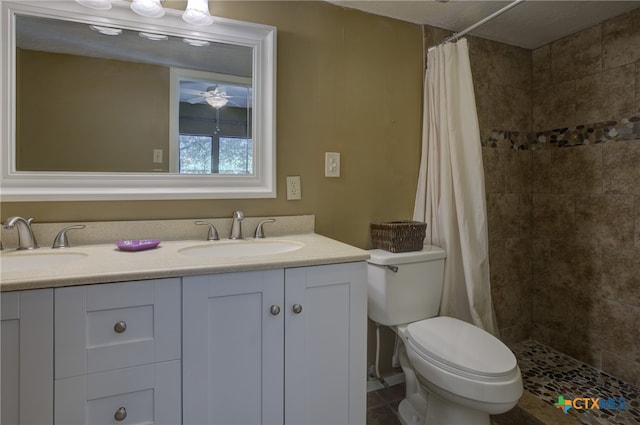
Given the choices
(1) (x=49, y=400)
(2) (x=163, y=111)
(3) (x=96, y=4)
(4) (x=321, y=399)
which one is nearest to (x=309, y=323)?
(4) (x=321, y=399)

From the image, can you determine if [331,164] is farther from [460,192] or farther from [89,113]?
[89,113]

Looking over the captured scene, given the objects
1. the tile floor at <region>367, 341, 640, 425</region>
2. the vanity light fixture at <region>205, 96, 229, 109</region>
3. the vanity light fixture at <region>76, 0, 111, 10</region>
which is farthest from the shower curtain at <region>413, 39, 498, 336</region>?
the vanity light fixture at <region>76, 0, 111, 10</region>

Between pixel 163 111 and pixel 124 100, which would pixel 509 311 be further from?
pixel 124 100

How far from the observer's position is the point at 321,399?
120 cm

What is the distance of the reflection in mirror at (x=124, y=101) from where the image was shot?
4.32ft

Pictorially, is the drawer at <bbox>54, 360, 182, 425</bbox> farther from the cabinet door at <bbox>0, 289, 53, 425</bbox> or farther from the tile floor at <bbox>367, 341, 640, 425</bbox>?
the tile floor at <bbox>367, 341, 640, 425</bbox>

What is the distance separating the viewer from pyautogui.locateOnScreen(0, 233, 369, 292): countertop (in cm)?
88

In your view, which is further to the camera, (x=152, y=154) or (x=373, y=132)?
(x=373, y=132)

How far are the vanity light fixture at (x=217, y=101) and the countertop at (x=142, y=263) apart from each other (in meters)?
0.64

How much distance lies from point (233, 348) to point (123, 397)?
32 centimetres

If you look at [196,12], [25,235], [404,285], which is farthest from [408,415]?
[196,12]

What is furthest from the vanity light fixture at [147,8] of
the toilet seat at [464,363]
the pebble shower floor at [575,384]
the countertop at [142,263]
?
the pebble shower floor at [575,384]

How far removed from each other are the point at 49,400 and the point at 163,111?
1.11 meters

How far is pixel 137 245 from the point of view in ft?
4.12
